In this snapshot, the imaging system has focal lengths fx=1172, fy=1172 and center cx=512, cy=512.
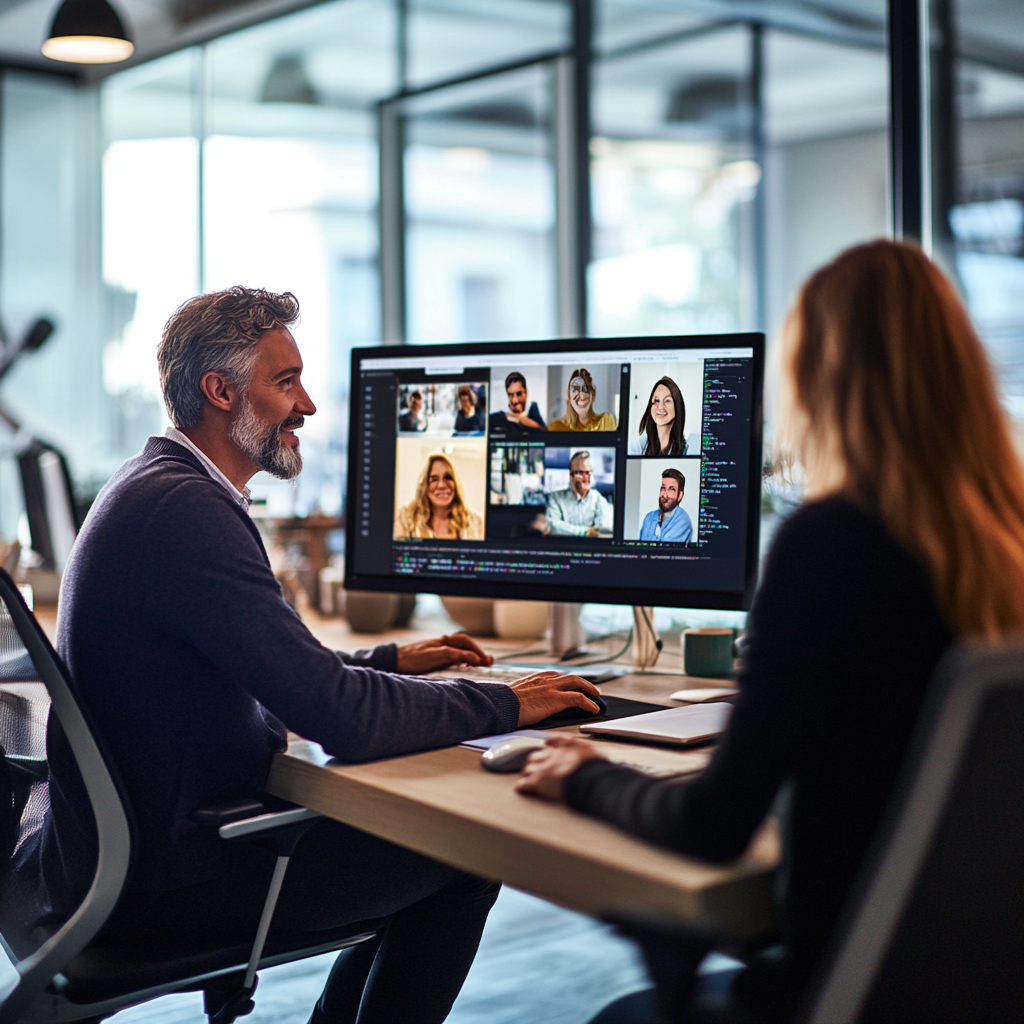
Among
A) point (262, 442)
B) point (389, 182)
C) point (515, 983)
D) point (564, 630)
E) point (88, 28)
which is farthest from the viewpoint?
point (389, 182)

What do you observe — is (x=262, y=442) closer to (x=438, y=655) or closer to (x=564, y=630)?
(x=438, y=655)

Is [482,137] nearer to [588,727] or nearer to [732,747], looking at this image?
[588,727]

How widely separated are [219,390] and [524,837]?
80cm

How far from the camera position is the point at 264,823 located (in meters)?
→ 1.30

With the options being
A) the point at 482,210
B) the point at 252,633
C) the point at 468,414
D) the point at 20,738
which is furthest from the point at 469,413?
the point at 482,210

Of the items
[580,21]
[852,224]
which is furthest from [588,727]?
[852,224]

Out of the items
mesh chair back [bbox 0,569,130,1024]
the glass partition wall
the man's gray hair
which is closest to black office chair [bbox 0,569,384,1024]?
mesh chair back [bbox 0,569,130,1024]

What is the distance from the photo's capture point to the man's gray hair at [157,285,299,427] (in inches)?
61.2

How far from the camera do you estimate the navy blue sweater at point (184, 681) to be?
1.28m

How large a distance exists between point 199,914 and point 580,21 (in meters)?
3.32

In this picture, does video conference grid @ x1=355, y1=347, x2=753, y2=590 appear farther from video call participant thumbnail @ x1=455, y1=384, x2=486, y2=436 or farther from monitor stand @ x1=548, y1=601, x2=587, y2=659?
monitor stand @ x1=548, y1=601, x2=587, y2=659

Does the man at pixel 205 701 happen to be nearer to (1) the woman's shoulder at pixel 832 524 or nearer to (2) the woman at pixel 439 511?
(2) the woman at pixel 439 511

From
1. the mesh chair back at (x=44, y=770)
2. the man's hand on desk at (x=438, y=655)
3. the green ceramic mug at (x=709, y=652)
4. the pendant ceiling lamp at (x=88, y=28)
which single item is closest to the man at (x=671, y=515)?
the green ceramic mug at (x=709, y=652)

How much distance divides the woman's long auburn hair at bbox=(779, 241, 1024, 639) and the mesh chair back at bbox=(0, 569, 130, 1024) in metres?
0.80
